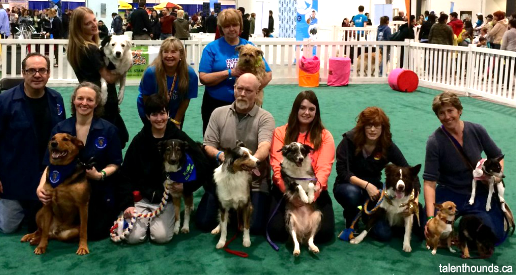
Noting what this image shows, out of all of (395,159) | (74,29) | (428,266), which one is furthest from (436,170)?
(74,29)

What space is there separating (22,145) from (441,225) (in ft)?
10.2

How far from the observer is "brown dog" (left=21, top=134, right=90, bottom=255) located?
3.93 metres

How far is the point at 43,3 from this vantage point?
33.9m

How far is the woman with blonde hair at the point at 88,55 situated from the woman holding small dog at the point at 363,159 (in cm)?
182

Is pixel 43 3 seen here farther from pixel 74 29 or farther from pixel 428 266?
pixel 428 266

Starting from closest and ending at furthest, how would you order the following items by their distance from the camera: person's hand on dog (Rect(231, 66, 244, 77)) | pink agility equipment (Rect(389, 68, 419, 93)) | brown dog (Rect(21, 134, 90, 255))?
brown dog (Rect(21, 134, 90, 255))
person's hand on dog (Rect(231, 66, 244, 77))
pink agility equipment (Rect(389, 68, 419, 93))

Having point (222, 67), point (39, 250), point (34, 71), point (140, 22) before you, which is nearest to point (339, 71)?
point (140, 22)

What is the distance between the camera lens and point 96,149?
4.31 m

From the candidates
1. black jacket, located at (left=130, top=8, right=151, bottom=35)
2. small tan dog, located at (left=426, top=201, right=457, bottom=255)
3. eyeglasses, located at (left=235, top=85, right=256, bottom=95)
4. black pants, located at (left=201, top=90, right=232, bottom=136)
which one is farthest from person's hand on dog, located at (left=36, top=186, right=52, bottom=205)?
Result: black jacket, located at (left=130, top=8, right=151, bottom=35)

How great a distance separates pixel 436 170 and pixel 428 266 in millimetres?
782

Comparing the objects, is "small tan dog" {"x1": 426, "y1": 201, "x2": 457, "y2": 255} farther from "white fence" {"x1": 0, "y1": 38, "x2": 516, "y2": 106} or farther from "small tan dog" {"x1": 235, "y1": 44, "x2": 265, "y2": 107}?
"white fence" {"x1": 0, "y1": 38, "x2": 516, "y2": 106}

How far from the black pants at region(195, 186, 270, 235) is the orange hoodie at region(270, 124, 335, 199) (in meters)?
0.20

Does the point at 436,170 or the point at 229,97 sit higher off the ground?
the point at 229,97

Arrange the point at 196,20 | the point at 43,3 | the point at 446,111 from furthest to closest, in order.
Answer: the point at 43,3 < the point at 196,20 < the point at 446,111
